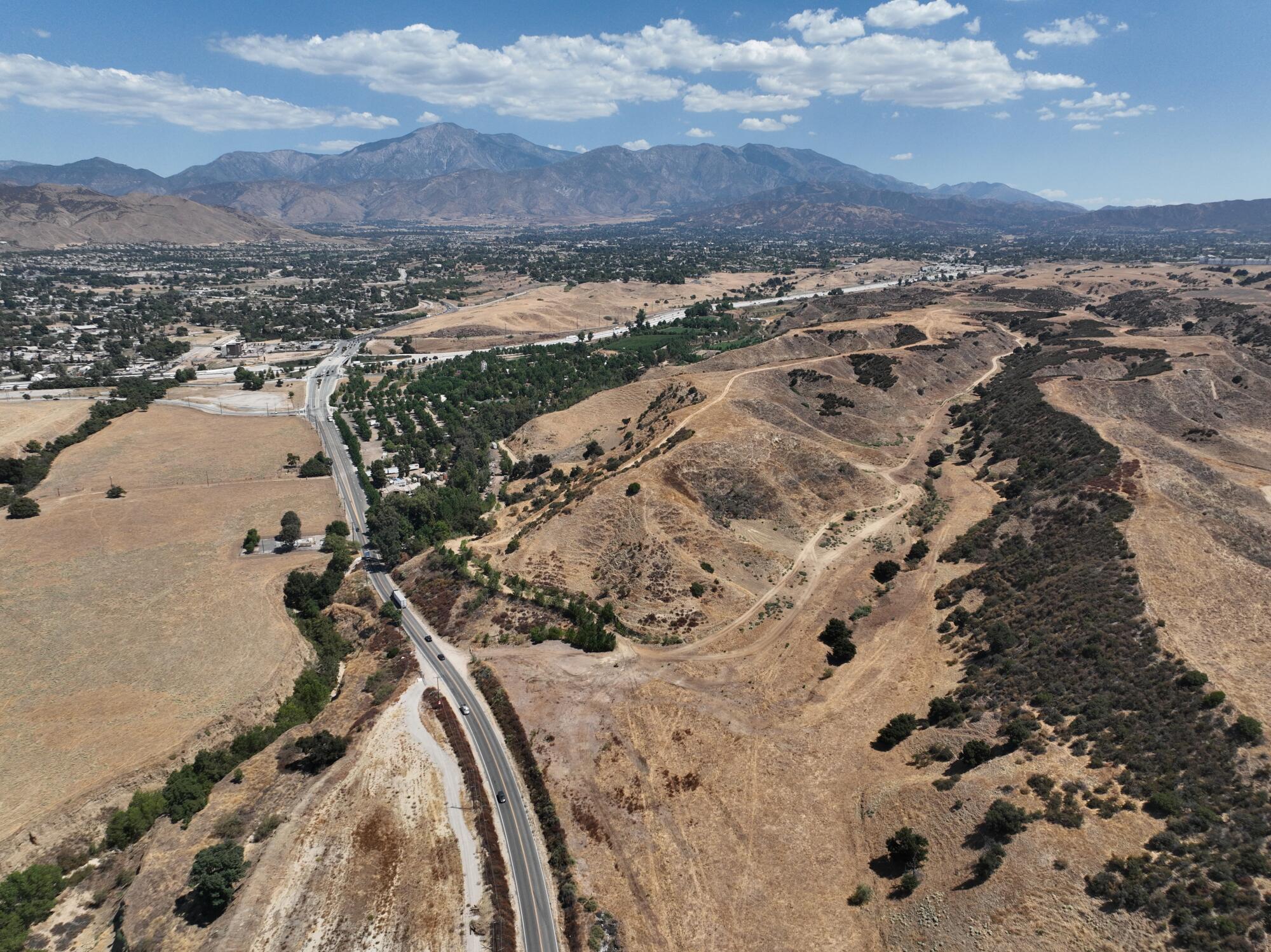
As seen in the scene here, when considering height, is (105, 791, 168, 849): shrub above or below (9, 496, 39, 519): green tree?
below

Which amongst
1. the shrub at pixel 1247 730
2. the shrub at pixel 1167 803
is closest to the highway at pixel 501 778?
the shrub at pixel 1167 803

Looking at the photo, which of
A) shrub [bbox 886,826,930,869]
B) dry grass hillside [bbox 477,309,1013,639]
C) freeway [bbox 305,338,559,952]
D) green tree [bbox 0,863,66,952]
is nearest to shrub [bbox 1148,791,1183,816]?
shrub [bbox 886,826,930,869]

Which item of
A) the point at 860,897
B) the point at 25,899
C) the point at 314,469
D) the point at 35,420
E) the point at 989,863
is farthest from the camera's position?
the point at 35,420

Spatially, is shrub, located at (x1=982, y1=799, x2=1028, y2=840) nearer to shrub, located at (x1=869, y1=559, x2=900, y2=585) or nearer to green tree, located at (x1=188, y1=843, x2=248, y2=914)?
shrub, located at (x1=869, y1=559, x2=900, y2=585)

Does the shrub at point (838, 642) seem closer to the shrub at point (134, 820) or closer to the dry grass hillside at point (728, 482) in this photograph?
the dry grass hillside at point (728, 482)

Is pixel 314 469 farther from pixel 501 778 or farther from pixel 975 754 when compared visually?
pixel 975 754

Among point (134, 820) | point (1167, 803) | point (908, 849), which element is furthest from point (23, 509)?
point (1167, 803)
